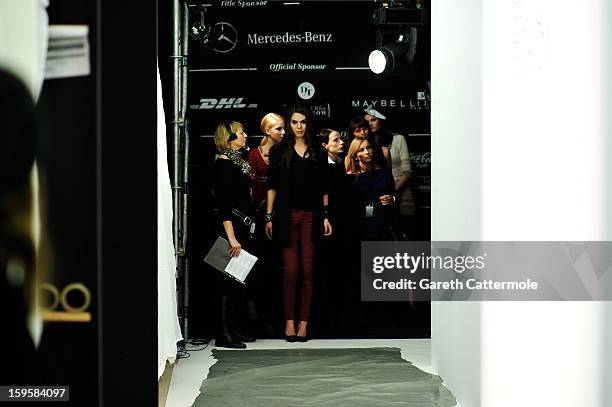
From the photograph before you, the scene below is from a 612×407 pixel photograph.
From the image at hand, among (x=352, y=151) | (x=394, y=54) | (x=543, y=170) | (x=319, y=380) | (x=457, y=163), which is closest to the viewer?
(x=543, y=170)

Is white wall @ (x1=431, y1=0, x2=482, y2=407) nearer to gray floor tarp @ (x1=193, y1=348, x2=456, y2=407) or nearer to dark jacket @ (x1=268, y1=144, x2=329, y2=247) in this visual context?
gray floor tarp @ (x1=193, y1=348, x2=456, y2=407)

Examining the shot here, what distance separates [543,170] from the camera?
3.66m

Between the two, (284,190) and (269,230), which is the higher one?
(284,190)

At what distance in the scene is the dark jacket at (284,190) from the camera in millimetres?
6461

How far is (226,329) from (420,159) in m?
1.92

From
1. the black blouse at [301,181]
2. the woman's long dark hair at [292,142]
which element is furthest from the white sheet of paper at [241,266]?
the woman's long dark hair at [292,142]

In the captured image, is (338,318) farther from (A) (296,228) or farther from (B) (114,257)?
(B) (114,257)

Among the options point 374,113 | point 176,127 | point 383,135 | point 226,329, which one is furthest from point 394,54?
point 226,329

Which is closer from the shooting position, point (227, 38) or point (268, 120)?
point (268, 120)

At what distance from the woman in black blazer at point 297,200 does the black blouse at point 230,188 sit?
226 millimetres

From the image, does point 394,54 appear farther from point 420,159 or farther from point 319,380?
point 319,380

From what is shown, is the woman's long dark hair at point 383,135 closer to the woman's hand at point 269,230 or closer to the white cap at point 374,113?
the white cap at point 374,113

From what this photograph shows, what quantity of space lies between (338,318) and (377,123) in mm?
1454

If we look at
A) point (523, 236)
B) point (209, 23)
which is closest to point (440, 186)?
point (523, 236)
